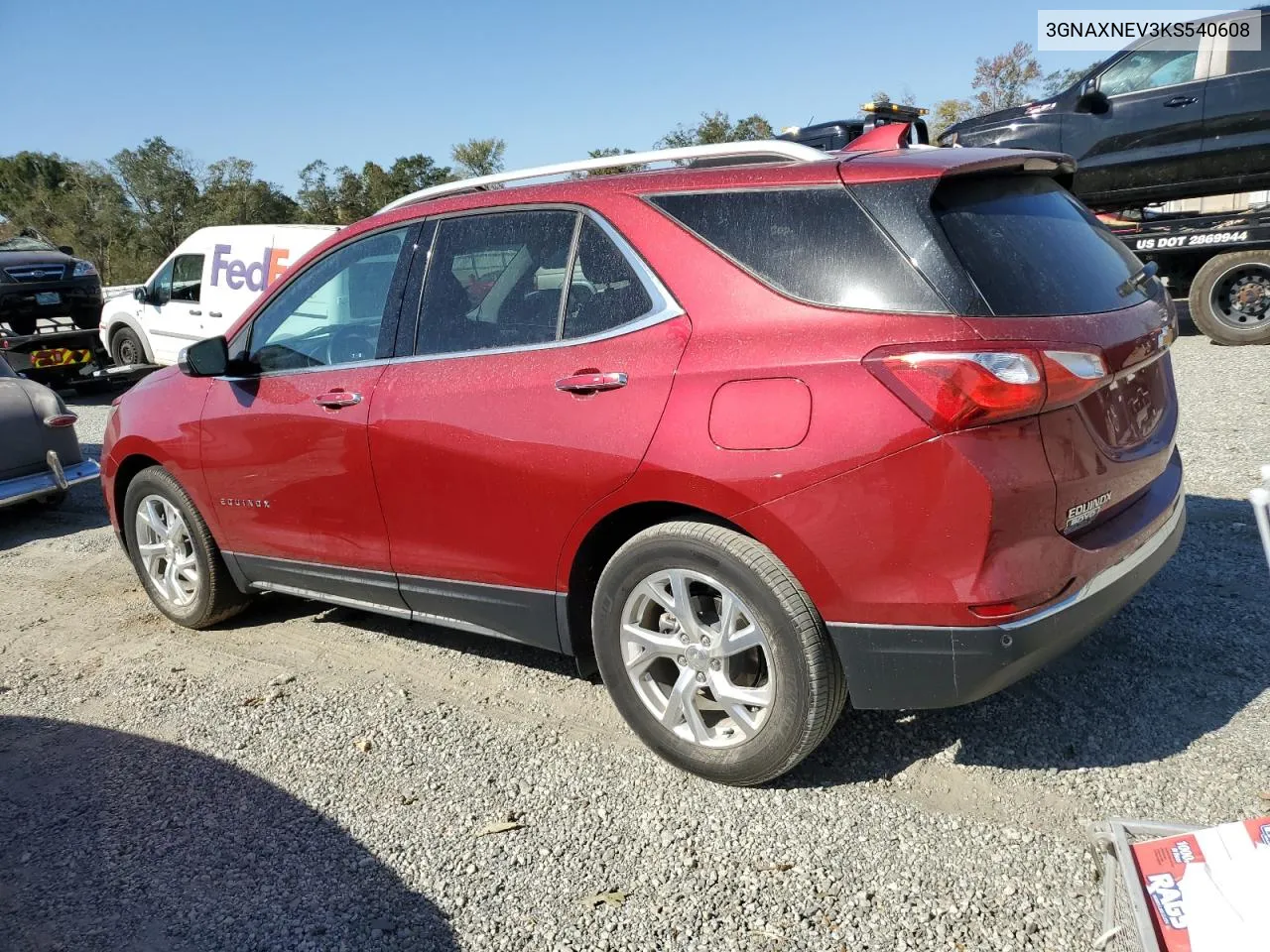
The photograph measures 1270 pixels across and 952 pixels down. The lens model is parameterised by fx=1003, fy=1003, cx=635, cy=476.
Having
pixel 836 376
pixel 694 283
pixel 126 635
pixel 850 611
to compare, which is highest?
pixel 694 283

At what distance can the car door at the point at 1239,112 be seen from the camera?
9727mm

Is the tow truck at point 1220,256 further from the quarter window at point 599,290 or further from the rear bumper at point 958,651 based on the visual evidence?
the rear bumper at point 958,651

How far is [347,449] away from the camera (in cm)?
393

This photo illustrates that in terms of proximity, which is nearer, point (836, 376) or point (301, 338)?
point (836, 376)

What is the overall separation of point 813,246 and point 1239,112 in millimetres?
9243

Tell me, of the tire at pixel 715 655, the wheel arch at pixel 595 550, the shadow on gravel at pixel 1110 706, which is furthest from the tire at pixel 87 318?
the shadow on gravel at pixel 1110 706

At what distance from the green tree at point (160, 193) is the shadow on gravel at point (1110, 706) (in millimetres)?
34566

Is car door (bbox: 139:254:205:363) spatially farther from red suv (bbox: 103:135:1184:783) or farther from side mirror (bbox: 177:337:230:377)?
red suv (bbox: 103:135:1184:783)

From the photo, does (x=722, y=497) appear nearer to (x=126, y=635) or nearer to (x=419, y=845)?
(x=419, y=845)

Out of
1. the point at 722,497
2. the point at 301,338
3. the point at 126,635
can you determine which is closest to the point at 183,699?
the point at 126,635

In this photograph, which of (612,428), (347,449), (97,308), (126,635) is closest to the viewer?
(612,428)

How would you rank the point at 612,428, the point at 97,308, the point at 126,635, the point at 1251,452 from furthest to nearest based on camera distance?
the point at 97,308 < the point at 1251,452 < the point at 126,635 < the point at 612,428

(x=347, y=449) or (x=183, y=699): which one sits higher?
(x=347, y=449)

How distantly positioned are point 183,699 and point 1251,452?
6.16 m
